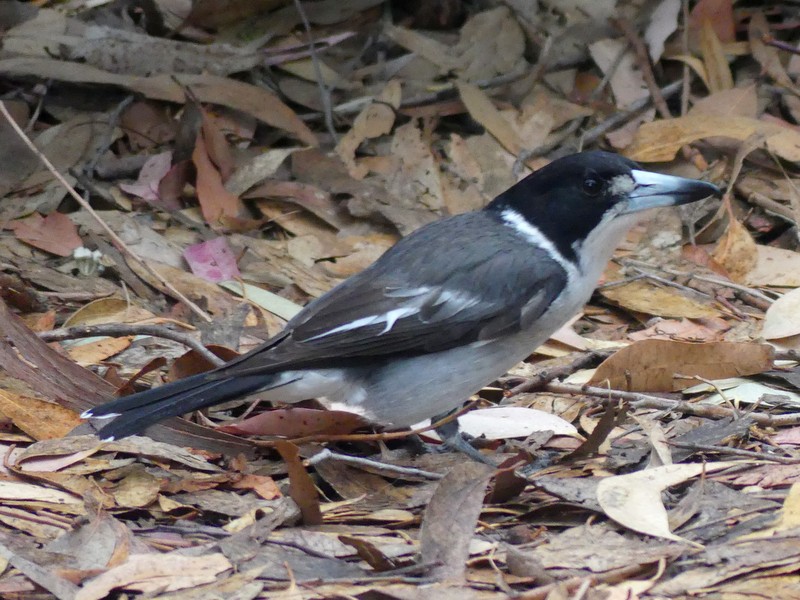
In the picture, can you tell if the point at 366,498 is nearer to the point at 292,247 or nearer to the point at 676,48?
the point at 292,247

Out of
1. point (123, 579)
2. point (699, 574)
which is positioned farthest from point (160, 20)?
point (699, 574)

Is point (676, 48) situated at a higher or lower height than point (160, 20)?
lower

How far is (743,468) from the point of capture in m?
2.96

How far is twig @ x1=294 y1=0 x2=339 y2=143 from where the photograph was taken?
527cm

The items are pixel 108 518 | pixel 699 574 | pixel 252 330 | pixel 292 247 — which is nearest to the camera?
pixel 699 574

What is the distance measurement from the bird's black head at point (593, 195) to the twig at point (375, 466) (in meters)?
0.95

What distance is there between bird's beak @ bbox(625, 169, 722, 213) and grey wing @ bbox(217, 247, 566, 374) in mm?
346

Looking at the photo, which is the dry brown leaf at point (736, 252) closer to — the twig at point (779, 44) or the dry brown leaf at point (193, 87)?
the twig at point (779, 44)

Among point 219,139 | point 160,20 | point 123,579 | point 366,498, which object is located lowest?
point 366,498

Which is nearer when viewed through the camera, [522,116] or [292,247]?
[292,247]

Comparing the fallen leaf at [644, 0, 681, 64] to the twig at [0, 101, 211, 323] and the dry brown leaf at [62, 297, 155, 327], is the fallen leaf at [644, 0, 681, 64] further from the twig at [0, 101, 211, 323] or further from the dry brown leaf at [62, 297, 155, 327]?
the dry brown leaf at [62, 297, 155, 327]

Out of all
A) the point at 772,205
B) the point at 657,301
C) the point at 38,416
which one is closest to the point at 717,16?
the point at 772,205

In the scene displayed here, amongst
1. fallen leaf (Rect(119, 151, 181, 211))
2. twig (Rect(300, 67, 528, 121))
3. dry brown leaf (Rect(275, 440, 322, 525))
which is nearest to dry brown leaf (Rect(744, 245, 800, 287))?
twig (Rect(300, 67, 528, 121))

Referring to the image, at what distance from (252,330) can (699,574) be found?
2173mm
